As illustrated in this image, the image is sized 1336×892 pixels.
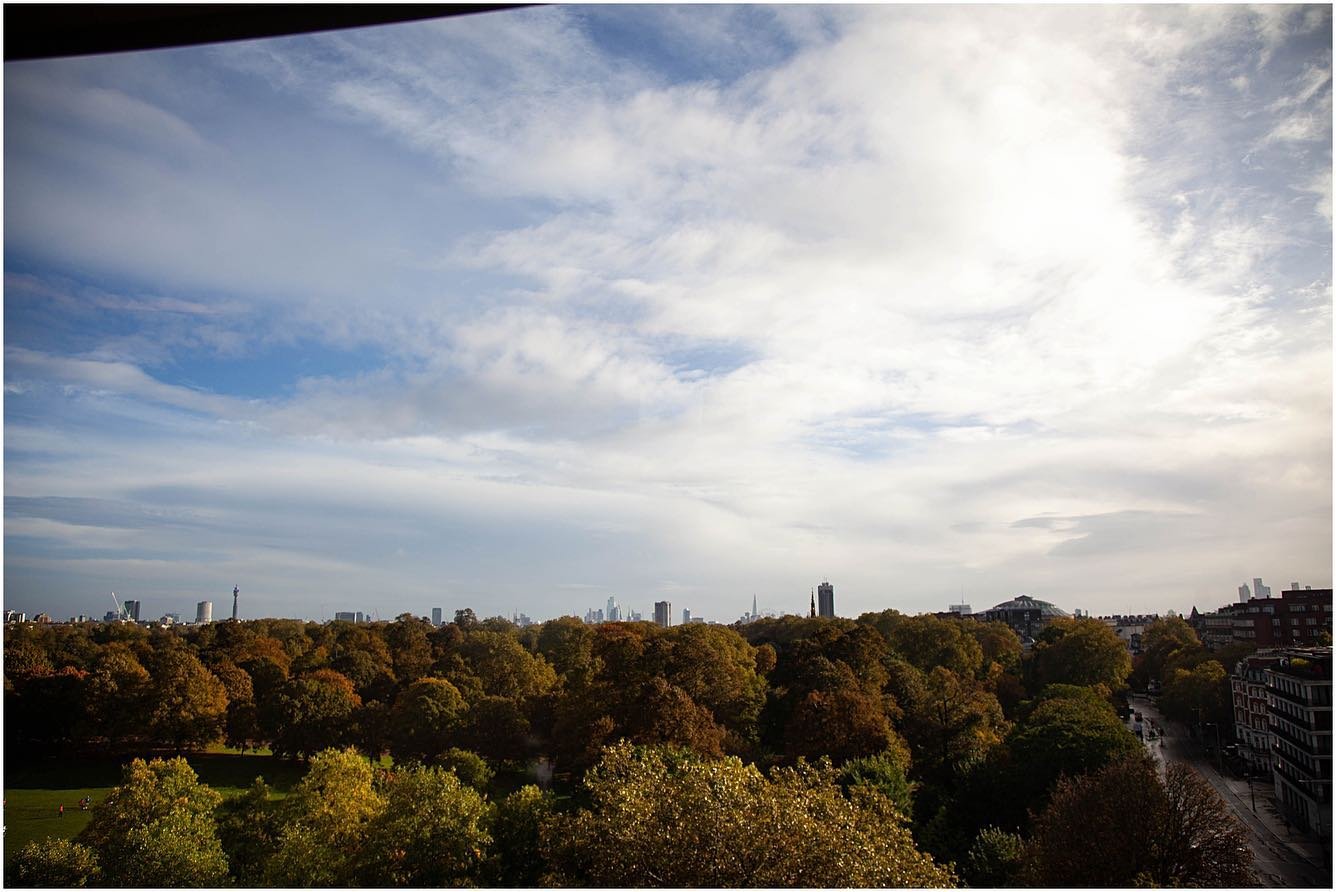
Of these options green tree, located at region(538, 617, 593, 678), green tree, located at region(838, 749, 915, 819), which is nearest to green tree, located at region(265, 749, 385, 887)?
green tree, located at region(838, 749, 915, 819)

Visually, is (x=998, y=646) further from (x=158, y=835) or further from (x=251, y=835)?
(x=158, y=835)

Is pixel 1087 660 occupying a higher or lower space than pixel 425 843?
higher

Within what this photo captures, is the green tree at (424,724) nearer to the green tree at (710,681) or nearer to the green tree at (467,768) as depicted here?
the green tree at (467,768)

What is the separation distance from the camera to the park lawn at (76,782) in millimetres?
13938

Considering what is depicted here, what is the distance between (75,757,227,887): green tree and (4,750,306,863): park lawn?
3.48 metres

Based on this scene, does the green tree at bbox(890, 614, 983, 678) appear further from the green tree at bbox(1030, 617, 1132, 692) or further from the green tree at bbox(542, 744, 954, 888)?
the green tree at bbox(542, 744, 954, 888)

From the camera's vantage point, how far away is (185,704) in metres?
19.1

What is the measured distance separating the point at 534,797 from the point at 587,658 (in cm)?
1336

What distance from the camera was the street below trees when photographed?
1146 centimetres

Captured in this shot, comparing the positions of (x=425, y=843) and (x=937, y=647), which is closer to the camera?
(x=425, y=843)

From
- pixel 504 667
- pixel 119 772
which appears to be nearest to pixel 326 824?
pixel 119 772

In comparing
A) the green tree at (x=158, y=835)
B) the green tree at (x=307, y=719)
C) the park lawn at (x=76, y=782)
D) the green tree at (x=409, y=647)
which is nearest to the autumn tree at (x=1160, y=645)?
the green tree at (x=409, y=647)

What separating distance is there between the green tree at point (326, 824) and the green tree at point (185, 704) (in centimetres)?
1048

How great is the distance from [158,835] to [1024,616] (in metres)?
59.9
